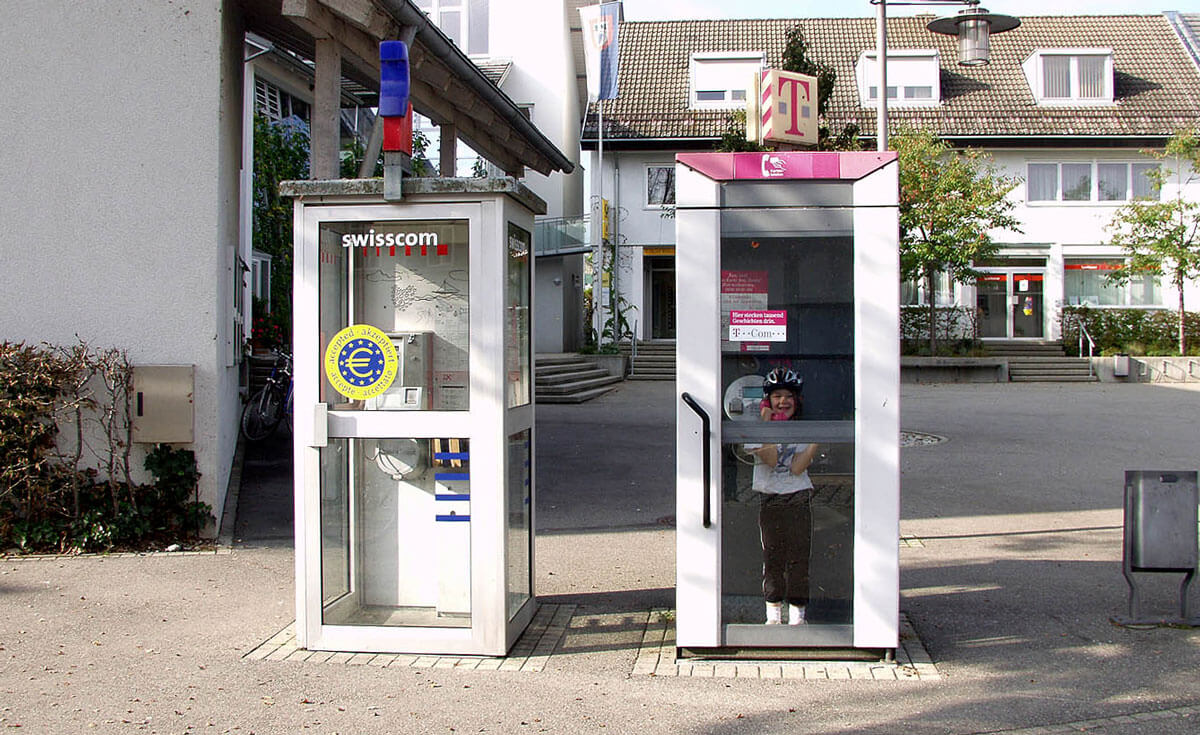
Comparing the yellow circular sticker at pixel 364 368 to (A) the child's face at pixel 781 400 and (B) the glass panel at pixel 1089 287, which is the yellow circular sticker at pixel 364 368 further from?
(B) the glass panel at pixel 1089 287

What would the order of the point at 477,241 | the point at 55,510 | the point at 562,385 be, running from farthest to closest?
the point at 562,385
the point at 55,510
the point at 477,241

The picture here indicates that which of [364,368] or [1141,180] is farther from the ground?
[1141,180]

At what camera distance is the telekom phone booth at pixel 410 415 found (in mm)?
5336

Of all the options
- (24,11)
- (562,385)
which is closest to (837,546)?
(24,11)

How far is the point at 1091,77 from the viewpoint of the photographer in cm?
3103

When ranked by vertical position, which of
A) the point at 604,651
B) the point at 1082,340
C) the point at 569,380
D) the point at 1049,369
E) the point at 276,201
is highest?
the point at 276,201

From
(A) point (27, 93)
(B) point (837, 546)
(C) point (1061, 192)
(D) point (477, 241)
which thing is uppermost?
(C) point (1061, 192)

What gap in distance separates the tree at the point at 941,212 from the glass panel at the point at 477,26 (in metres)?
12.6

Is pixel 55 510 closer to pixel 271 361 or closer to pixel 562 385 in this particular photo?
pixel 271 361

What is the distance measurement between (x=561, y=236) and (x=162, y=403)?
2203 cm

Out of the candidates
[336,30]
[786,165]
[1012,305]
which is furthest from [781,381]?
[1012,305]

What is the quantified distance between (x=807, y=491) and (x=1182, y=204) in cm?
2457

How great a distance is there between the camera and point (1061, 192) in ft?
99.1

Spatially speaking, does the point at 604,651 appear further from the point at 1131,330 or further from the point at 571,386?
the point at 1131,330
